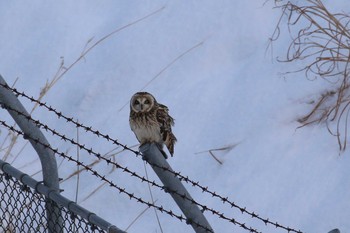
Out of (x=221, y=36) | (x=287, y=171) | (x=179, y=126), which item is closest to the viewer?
(x=287, y=171)

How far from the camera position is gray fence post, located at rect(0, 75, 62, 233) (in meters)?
4.30

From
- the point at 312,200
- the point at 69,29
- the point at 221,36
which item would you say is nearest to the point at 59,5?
the point at 69,29

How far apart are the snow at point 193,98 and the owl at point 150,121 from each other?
5.34ft

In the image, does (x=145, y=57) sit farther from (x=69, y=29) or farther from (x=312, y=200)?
(x=312, y=200)

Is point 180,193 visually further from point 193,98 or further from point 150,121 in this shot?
point 193,98

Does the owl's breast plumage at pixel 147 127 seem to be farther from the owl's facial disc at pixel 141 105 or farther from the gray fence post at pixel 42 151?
the gray fence post at pixel 42 151

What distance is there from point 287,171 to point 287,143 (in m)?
0.32

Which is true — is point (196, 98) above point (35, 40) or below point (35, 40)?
below

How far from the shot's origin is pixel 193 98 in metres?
8.17

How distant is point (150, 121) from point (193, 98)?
2.99 meters

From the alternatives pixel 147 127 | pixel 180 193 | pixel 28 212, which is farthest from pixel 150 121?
pixel 180 193

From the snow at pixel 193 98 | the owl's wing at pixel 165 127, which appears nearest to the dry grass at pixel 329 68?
the snow at pixel 193 98

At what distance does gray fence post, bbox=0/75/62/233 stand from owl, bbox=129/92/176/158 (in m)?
0.84

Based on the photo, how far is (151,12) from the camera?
9312mm
